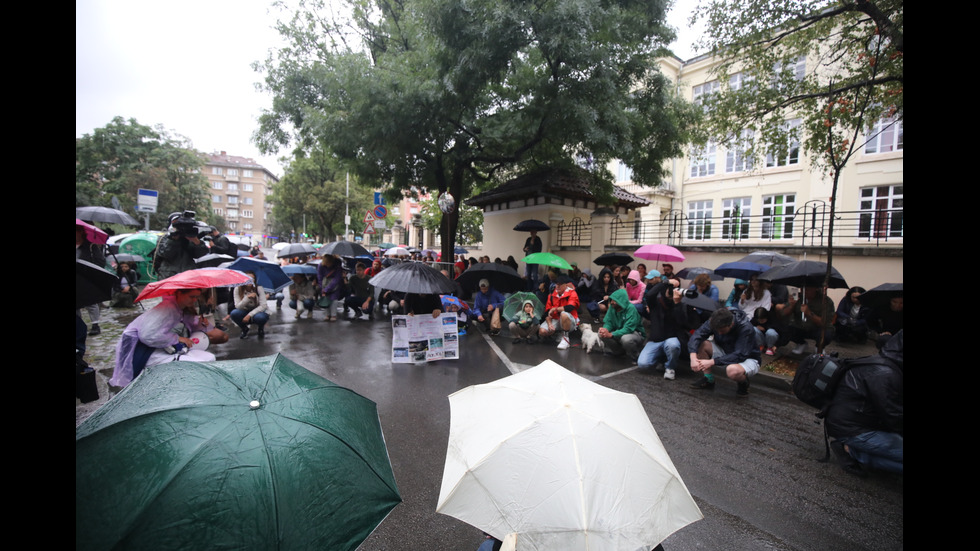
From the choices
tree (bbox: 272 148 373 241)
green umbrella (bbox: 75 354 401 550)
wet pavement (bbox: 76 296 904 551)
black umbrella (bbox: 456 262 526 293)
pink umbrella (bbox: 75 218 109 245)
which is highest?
tree (bbox: 272 148 373 241)

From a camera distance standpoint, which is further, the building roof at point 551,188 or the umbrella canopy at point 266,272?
the building roof at point 551,188

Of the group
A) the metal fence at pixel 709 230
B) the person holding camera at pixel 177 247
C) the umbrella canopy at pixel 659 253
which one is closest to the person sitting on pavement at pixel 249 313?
the person holding camera at pixel 177 247

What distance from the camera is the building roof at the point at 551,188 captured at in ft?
48.0

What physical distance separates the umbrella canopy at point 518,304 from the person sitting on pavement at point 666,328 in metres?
2.62

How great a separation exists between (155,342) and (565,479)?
4.33m

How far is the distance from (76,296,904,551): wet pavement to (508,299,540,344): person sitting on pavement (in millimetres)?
631

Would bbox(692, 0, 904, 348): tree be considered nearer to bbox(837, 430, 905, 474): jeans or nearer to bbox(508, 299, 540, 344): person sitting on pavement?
bbox(837, 430, 905, 474): jeans

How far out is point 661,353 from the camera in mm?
6441

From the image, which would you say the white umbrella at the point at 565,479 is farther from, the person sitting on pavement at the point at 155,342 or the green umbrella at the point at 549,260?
the green umbrella at the point at 549,260

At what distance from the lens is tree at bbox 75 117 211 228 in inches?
1016

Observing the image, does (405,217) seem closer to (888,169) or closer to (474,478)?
(888,169)

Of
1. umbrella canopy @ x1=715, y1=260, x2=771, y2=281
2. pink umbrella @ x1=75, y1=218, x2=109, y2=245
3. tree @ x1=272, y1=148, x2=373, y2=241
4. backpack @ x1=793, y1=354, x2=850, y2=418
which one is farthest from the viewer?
tree @ x1=272, y1=148, x2=373, y2=241

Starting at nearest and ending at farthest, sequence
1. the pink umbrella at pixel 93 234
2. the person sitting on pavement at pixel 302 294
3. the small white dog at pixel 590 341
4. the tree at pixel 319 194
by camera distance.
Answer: the pink umbrella at pixel 93 234 < the small white dog at pixel 590 341 < the person sitting on pavement at pixel 302 294 < the tree at pixel 319 194

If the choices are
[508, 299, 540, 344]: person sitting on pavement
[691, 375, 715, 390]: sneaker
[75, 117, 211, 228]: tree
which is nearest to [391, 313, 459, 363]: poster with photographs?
[508, 299, 540, 344]: person sitting on pavement
